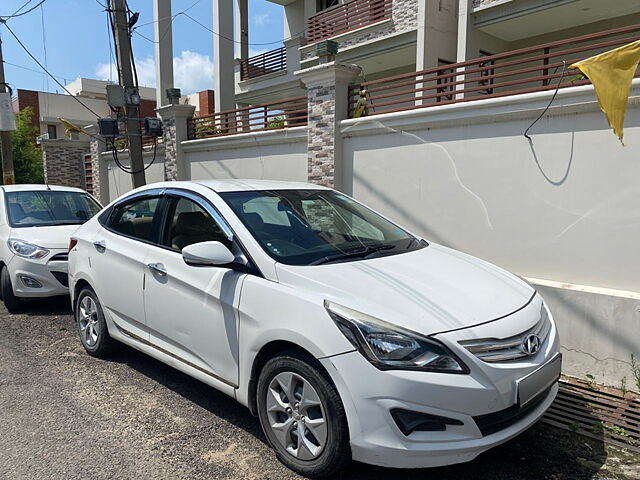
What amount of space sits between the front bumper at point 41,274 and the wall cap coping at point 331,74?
4054 millimetres

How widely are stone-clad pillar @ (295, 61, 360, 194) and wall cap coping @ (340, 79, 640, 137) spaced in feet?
0.90

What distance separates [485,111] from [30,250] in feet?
17.9

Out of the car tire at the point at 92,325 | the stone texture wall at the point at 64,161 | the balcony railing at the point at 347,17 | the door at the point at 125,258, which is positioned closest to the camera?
the door at the point at 125,258

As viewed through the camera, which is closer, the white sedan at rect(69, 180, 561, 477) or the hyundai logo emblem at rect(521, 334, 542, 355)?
the white sedan at rect(69, 180, 561, 477)

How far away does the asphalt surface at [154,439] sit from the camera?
2850 mm

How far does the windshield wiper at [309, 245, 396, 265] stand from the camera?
3.05 metres

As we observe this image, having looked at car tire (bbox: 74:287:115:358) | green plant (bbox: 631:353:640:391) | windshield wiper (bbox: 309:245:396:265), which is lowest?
green plant (bbox: 631:353:640:391)

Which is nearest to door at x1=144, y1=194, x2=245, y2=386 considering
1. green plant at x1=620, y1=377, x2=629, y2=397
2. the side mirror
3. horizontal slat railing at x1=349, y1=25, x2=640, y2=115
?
the side mirror

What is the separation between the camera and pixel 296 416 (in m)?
2.75

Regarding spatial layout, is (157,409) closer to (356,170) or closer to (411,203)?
(411,203)

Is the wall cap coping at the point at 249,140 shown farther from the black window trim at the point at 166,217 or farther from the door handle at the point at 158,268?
the door handle at the point at 158,268

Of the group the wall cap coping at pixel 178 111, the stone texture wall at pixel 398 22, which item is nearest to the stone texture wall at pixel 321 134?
the wall cap coping at pixel 178 111

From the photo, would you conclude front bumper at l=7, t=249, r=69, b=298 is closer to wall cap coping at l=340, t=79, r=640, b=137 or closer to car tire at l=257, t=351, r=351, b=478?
wall cap coping at l=340, t=79, r=640, b=137

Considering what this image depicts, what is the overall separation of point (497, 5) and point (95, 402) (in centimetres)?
958
